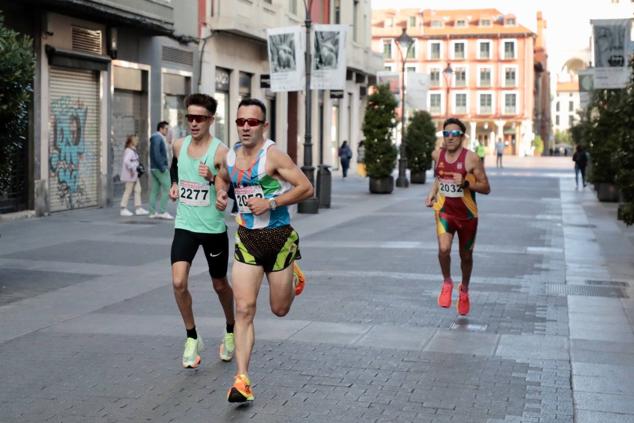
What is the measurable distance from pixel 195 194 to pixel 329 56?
1670cm

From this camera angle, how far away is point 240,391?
591 centimetres

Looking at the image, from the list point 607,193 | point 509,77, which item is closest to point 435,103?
point 509,77

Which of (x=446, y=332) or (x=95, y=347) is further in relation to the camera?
(x=446, y=332)

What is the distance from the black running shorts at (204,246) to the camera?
6.92 metres

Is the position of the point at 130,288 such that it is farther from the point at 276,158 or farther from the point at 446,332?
the point at 276,158

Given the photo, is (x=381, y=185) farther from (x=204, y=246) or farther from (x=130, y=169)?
(x=204, y=246)

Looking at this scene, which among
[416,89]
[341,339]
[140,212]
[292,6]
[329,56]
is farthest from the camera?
[416,89]

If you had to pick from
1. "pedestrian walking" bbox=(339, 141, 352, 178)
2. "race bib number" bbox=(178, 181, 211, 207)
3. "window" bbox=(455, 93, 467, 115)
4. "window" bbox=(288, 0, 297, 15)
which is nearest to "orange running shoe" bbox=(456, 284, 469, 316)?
"race bib number" bbox=(178, 181, 211, 207)

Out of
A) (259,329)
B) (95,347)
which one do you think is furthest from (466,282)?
(95,347)

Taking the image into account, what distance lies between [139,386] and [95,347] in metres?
1.35

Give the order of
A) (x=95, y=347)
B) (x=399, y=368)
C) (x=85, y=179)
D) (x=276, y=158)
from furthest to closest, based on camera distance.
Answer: (x=85, y=179), (x=95, y=347), (x=399, y=368), (x=276, y=158)

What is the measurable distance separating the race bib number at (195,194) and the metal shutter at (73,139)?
46.2ft

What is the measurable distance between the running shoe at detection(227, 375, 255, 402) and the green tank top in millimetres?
1340

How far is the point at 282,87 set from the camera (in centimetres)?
2281
